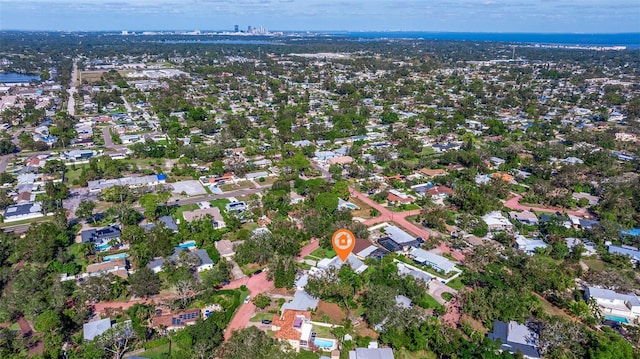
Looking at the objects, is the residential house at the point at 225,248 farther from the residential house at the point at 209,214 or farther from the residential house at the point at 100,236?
the residential house at the point at 100,236

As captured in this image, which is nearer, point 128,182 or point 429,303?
point 429,303

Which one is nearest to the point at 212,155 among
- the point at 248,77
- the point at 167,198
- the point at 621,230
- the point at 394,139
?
the point at 167,198

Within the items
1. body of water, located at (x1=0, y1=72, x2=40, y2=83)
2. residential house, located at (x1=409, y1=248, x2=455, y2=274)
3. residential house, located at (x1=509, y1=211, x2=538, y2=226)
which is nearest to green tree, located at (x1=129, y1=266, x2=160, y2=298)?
residential house, located at (x1=409, y1=248, x2=455, y2=274)

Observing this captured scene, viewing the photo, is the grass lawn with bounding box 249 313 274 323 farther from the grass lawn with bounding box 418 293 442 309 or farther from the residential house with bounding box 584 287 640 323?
the residential house with bounding box 584 287 640 323

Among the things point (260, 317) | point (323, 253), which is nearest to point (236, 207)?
point (323, 253)

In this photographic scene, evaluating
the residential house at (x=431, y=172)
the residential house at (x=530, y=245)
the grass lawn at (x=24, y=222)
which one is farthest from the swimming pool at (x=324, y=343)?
the residential house at (x=431, y=172)

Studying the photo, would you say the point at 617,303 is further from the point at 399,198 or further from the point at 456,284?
the point at 399,198
